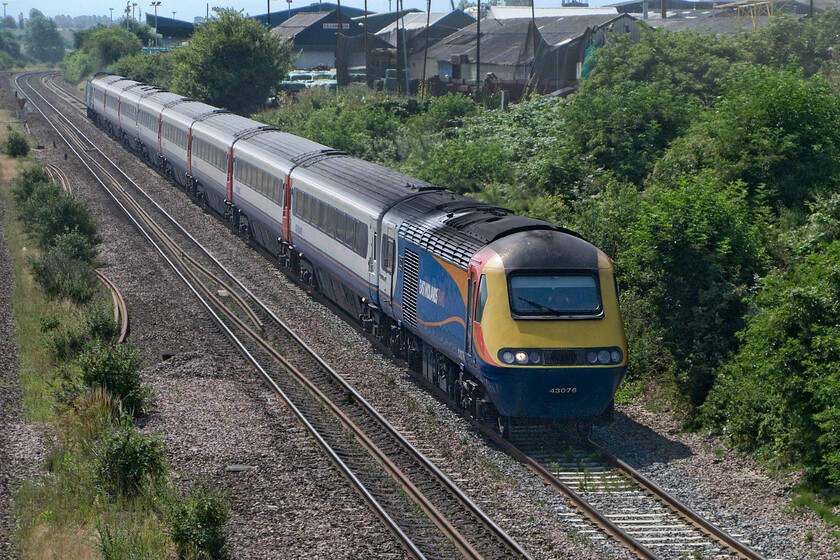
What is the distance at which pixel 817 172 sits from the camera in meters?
19.7

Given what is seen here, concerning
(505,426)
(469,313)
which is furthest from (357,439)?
(469,313)

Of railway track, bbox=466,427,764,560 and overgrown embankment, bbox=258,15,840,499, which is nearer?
railway track, bbox=466,427,764,560

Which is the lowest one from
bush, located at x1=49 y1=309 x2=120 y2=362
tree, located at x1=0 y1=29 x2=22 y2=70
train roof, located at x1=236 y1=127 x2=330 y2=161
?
bush, located at x1=49 y1=309 x2=120 y2=362

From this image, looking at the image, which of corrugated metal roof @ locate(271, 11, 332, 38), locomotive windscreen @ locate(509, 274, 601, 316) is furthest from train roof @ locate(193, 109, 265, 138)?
corrugated metal roof @ locate(271, 11, 332, 38)

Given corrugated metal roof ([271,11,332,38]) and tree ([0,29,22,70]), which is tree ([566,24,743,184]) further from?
tree ([0,29,22,70])

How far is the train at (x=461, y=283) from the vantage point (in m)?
13.6

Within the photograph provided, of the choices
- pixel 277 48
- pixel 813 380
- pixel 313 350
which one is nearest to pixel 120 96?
pixel 277 48

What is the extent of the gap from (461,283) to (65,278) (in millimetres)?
13795

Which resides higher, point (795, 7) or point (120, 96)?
point (795, 7)

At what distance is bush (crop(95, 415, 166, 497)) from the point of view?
12.7m

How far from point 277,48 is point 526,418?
53128 millimetres

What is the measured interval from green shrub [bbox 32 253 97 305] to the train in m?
5.03

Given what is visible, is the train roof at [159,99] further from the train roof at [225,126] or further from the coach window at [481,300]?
the coach window at [481,300]

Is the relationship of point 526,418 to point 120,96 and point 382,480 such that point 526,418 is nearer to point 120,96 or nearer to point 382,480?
point 382,480
